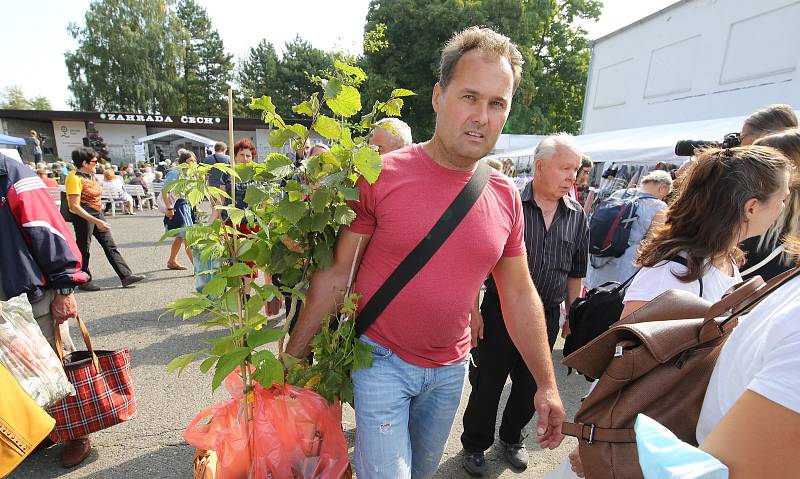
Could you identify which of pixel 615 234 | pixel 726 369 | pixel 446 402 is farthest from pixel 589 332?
pixel 615 234

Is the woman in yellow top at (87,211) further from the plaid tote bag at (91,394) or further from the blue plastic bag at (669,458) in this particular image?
the blue plastic bag at (669,458)

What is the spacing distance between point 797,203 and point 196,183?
2.91 m

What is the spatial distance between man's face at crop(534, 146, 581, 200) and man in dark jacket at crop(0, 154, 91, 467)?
278 cm

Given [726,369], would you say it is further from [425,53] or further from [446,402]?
[425,53]

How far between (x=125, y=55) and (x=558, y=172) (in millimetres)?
39294

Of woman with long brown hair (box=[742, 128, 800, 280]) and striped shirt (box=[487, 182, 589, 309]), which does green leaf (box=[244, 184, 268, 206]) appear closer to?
striped shirt (box=[487, 182, 589, 309])

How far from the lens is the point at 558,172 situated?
2.44 m

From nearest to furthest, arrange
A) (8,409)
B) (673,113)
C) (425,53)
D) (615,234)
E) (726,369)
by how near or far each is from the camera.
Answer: (726,369) < (8,409) < (615,234) < (673,113) < (425,53)

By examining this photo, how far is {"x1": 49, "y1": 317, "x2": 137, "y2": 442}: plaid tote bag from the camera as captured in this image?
7.30 feet

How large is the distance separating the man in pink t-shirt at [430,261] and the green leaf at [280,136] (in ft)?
0.97

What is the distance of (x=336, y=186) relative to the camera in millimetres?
1319

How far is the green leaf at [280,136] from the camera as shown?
1.35 m

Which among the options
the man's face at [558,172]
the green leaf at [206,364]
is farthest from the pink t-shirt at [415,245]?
the man's face at [558,172]

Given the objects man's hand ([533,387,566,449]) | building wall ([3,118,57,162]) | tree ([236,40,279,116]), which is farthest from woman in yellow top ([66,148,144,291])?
tree ([236,40,279,116])
